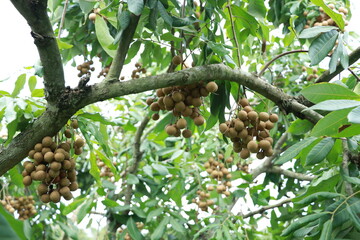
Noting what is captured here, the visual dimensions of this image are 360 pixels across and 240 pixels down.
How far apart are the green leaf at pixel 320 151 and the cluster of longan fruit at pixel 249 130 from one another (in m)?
0.15

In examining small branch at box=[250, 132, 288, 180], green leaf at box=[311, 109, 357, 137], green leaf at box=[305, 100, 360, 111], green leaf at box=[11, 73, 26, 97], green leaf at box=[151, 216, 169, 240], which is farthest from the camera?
small branch at box=[250, 132, 288, 180]

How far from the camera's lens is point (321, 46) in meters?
1.67

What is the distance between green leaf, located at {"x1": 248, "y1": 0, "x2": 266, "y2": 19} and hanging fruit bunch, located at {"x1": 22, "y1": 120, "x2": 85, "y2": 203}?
0.97 m

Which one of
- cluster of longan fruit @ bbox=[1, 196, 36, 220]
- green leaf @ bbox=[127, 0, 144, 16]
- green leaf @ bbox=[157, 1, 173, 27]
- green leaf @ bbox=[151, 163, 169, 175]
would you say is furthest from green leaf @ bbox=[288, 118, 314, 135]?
cluster of longan fruit @ bbox=[1, 196, 36, 220]

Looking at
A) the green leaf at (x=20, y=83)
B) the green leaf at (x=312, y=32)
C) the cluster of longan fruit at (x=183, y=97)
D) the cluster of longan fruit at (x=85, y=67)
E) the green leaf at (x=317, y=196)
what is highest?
the cluster of longan fruit at (x=85, y=67)

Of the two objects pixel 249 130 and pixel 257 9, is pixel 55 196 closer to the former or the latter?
pixel 249 130

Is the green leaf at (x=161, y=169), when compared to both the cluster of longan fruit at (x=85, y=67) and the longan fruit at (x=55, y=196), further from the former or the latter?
the longan fruit at (x=55, y=196)

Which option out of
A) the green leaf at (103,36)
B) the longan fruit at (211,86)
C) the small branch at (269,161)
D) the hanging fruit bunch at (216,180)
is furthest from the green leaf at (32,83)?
the small branch at (269,161)

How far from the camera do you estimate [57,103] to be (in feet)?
4.46

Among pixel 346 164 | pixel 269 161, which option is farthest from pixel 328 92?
pixel 269 161

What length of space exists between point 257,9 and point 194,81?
0.63 m

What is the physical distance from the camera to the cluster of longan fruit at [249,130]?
5.25 feet

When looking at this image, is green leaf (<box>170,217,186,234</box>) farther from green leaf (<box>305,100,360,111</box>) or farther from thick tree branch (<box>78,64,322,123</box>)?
green leaf (<box>305,100,360,111</box>)

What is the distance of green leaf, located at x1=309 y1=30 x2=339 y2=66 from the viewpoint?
165 cm
